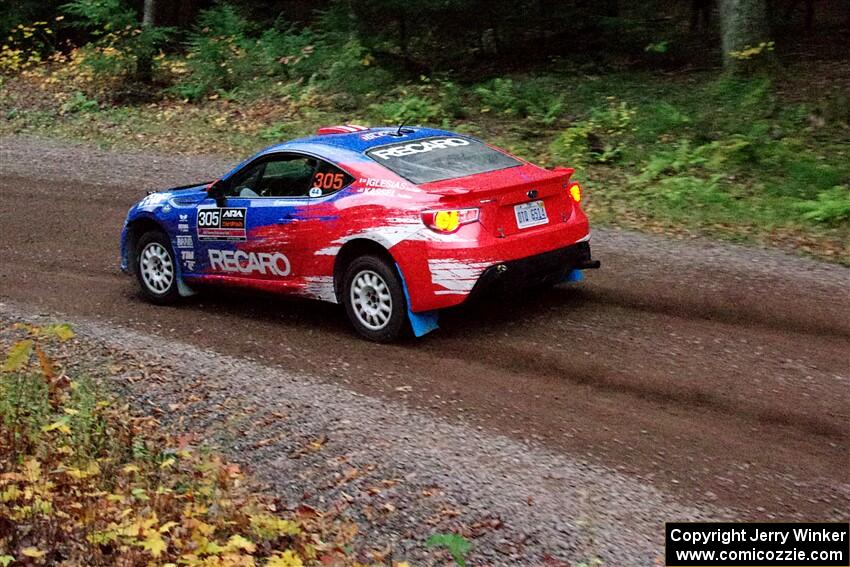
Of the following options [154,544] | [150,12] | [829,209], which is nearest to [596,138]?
[829,209]

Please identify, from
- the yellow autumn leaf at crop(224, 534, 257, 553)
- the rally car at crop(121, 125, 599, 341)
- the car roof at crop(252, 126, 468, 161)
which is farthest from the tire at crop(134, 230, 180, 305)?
the yellow autumn leaf at crop(224, 534, 257, 553)

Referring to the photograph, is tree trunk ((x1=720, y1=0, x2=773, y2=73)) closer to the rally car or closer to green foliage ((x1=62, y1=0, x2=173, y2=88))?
the rally car

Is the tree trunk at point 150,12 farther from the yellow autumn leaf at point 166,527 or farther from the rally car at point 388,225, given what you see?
the yellow autumn leaf at point 166,527

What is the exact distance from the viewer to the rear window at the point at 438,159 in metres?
8.55

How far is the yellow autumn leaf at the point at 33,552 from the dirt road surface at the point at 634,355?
299cm

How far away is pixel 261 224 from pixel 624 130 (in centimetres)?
758

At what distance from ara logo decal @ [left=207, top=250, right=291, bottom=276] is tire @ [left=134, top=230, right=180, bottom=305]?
26.8 inches

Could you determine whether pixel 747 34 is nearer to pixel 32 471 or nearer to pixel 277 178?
pixel 277 178

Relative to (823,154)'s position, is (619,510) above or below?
below

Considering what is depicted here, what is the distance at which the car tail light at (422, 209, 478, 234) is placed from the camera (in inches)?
317

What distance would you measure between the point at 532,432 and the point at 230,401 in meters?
2.24

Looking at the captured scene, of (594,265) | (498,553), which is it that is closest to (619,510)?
→ (498,553)

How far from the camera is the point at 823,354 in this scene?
779 cm

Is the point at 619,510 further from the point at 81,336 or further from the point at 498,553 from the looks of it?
the point at 81,336
